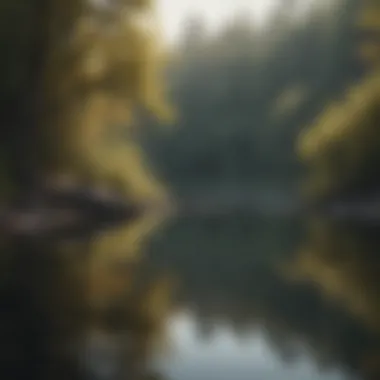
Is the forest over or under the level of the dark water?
over

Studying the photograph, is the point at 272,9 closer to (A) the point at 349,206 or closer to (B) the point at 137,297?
(A) the point at 349,206

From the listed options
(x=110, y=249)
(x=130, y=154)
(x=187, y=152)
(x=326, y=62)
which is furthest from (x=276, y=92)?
(x=110, y=249)

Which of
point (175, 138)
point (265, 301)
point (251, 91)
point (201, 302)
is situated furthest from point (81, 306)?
point (251, 91)

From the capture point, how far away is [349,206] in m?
1.47

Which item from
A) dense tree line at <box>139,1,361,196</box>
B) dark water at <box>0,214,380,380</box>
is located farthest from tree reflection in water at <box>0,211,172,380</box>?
dense tree line at <box>139,1,361,196</box>

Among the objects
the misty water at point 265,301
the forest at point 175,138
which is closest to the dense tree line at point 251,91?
the forest at point 175,138

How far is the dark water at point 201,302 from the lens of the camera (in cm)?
97

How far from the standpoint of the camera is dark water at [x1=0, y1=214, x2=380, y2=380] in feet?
3.18

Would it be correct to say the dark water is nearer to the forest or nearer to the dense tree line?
the forest

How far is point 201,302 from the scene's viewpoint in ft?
3.80

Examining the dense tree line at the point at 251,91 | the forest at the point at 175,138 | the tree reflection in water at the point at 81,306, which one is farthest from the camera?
the dense tree line at the point at 251,91

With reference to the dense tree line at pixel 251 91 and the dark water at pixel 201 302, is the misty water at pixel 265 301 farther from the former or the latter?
the dense tree line at pixel 251 91

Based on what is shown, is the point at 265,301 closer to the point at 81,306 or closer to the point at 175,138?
the point at 81,306

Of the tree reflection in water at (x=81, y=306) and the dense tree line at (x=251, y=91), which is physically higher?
the dense tree line at (x=251, y=91)
